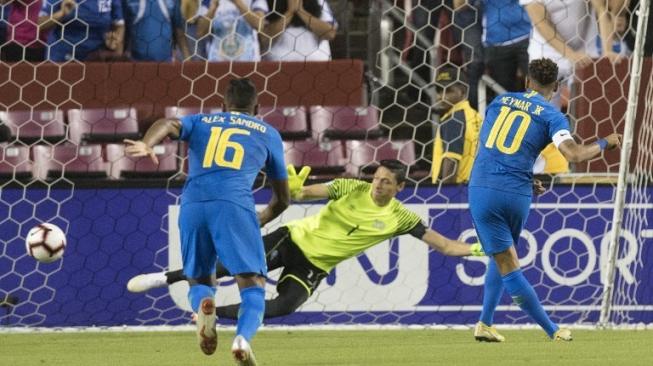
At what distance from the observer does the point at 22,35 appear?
12719 millimetres

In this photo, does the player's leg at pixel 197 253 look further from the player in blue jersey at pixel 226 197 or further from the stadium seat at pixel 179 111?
the stadium seat at pixel 179 111

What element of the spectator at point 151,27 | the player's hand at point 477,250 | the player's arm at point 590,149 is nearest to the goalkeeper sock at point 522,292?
the player's hand at point 477,250

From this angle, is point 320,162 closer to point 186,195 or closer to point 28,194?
point 28,194

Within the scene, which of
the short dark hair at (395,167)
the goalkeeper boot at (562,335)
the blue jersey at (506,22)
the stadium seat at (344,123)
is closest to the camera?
the goalkeeper boot at (562,335)

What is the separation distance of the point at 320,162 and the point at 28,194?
2.35 meters

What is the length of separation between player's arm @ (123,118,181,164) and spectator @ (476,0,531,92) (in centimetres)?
550

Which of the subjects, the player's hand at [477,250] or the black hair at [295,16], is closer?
the player's hand at [477,250]

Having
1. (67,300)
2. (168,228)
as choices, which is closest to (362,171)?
(168,228)

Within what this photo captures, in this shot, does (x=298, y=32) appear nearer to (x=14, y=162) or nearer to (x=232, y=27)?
(x=232, y=27)

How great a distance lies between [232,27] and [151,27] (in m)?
0.70

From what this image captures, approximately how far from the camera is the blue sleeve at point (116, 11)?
500 inches

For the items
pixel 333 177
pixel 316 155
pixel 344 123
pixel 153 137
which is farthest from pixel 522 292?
pixel 344 123

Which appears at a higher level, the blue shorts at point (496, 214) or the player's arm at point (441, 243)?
the blue shorts at point (496, 214)

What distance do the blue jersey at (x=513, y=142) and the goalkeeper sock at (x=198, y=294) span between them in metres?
2.19
